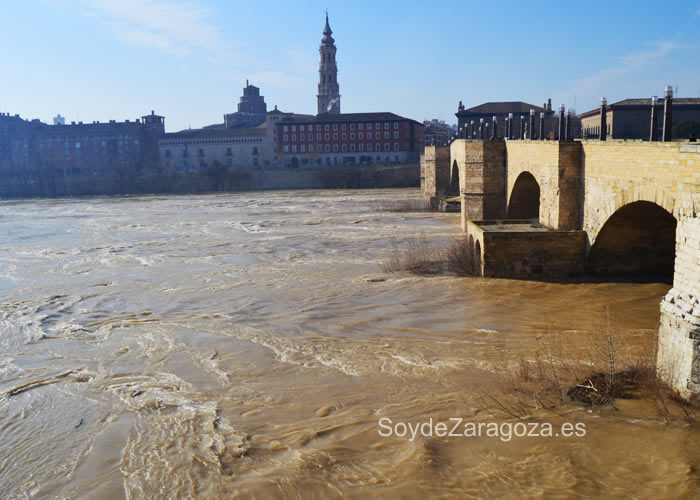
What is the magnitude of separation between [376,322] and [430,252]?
7570mm

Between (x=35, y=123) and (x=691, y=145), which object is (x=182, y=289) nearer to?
(x=691, y=145)

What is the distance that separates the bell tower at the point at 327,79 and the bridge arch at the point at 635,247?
87.2m

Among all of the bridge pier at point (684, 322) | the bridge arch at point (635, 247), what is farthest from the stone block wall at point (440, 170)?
the bridge pier at point (684, 322)

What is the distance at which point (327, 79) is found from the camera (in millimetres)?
100500

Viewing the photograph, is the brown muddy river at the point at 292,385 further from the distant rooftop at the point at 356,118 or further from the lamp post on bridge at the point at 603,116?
the distant rooftop at the point at 356,118

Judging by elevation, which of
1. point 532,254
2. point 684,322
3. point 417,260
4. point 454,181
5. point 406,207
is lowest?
point 417,260

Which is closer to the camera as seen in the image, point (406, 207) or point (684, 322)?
point (684, 322)

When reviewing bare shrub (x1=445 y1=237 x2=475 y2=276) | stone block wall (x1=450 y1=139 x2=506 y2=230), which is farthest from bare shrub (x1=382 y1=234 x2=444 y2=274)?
Result: stone block wall (x1=450 y1=139 x2=506 y2=230)

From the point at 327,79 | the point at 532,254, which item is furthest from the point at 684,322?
the point at 327,79

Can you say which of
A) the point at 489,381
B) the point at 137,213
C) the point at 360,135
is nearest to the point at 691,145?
the point at 489,381

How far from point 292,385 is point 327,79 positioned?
95.0m

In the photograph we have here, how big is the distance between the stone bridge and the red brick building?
55604 mm

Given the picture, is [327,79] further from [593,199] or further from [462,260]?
[593,199]

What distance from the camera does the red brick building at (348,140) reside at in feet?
Answer: 253
